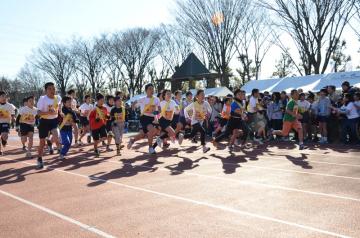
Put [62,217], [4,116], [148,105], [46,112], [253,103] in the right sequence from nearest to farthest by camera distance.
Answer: [62,217]
[46,112]
[148,105]
[4,116]
[253,103]

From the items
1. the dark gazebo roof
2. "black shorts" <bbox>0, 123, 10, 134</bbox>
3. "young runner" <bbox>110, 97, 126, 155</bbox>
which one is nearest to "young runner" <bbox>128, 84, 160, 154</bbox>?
"young runner" <bbox>110, 97, 126, 155</bbox>

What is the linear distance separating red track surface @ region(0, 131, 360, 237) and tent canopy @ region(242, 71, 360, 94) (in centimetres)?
902

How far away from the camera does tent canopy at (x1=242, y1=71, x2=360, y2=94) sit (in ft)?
60.1

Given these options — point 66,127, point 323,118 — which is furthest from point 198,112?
point 323,118

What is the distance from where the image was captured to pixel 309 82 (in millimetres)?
20031

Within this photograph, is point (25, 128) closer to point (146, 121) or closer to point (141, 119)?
point (141, 119)

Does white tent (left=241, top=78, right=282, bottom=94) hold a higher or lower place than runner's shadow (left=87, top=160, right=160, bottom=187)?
higher

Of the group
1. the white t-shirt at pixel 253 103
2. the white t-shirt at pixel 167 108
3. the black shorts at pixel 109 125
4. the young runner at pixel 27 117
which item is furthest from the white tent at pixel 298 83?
the young runner at pixel 27 117

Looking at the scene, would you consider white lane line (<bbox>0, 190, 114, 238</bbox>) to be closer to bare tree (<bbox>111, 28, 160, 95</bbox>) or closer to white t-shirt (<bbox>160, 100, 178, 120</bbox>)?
white t-shirt (<bbox>160, 100, 178, 120</bbox>)

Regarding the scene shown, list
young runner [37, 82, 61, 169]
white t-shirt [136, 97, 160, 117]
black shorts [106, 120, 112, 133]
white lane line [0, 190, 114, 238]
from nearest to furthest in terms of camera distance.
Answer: white lane line [0, 190, 114, 238]
young runner [37, 82, 61, 169]
white t-shirt [136, 97, 160, 117]
black shorts [106, 120, 112, 133]

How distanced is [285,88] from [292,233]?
1719 cm

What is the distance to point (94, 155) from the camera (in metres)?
11.7

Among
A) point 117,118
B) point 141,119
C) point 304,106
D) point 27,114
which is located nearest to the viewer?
point 141,119

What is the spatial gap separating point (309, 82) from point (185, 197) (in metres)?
15.6
